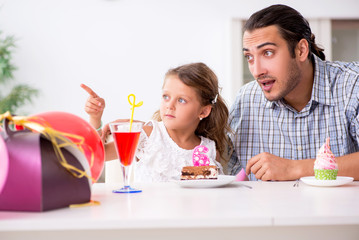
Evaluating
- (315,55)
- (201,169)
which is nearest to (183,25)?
(315,55)

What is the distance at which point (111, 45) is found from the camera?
5.64 m

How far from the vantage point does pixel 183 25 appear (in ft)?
18.5

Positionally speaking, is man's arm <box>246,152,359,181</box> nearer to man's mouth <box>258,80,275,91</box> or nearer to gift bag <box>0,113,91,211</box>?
man's mouth <box>258,80,275,91</box>

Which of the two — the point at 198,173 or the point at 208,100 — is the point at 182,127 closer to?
the point at 208,100

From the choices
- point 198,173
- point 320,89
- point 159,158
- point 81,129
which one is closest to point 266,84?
point 320,89

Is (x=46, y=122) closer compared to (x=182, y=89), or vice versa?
(x=46, y=122)

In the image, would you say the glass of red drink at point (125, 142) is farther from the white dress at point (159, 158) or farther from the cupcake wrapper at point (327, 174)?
the white dress at point (159, 158)

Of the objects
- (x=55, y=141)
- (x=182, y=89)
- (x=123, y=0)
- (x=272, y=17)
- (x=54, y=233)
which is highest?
(x=123, y=0)

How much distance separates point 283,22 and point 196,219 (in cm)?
158

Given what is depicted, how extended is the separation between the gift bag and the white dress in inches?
41.3

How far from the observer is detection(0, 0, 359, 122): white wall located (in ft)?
18.4

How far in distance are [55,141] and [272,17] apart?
153cm

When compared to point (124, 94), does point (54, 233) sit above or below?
below

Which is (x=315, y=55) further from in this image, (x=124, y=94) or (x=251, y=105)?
(x=124, y=94)
